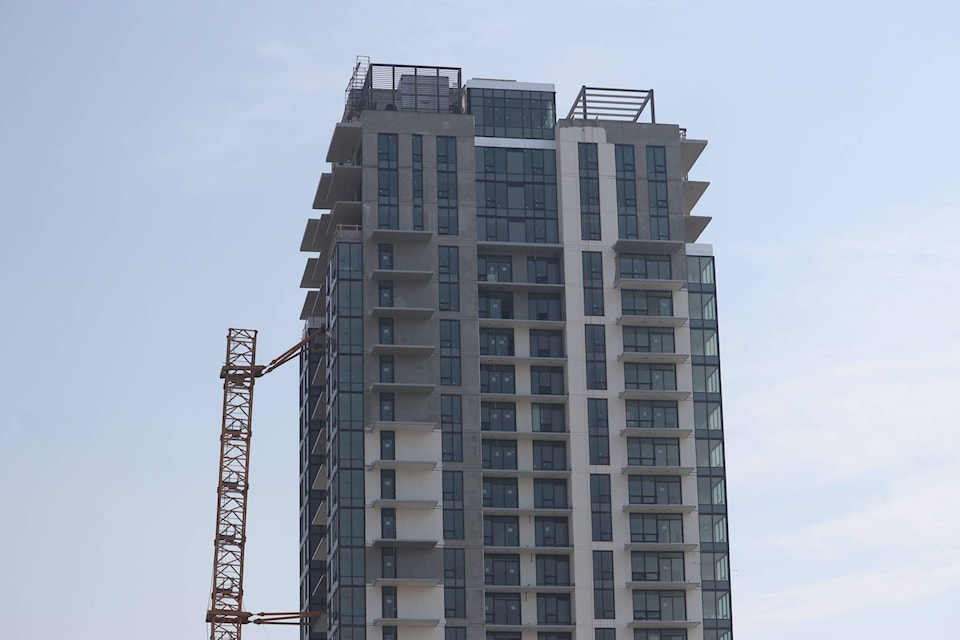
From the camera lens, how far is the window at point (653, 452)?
174 metres

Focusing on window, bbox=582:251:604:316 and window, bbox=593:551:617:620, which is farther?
window, bbox=582:251:604:316

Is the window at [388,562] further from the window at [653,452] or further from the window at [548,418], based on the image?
the window at [653,452]

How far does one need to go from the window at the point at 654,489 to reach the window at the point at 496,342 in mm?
16521

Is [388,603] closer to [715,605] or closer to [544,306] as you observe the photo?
[715,605]

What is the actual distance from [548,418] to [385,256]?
21.1m

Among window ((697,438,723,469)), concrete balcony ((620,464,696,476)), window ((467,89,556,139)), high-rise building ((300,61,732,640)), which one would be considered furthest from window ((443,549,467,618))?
window ((467,89,556,139))

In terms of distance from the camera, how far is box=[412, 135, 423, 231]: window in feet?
580

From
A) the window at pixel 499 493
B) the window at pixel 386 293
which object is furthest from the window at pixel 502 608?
the window at pixel 386 293

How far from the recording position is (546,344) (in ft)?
582

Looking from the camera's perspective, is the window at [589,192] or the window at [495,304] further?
the window at [589,192]

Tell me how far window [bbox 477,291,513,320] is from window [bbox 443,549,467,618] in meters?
22.7

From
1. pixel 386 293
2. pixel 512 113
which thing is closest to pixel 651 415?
pixel 386 293

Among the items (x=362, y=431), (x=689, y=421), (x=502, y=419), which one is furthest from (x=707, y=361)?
(x=362, y=431)

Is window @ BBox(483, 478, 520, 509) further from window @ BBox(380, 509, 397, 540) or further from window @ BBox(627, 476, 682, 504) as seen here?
window @ BBox(627, 476, 682, 504)
